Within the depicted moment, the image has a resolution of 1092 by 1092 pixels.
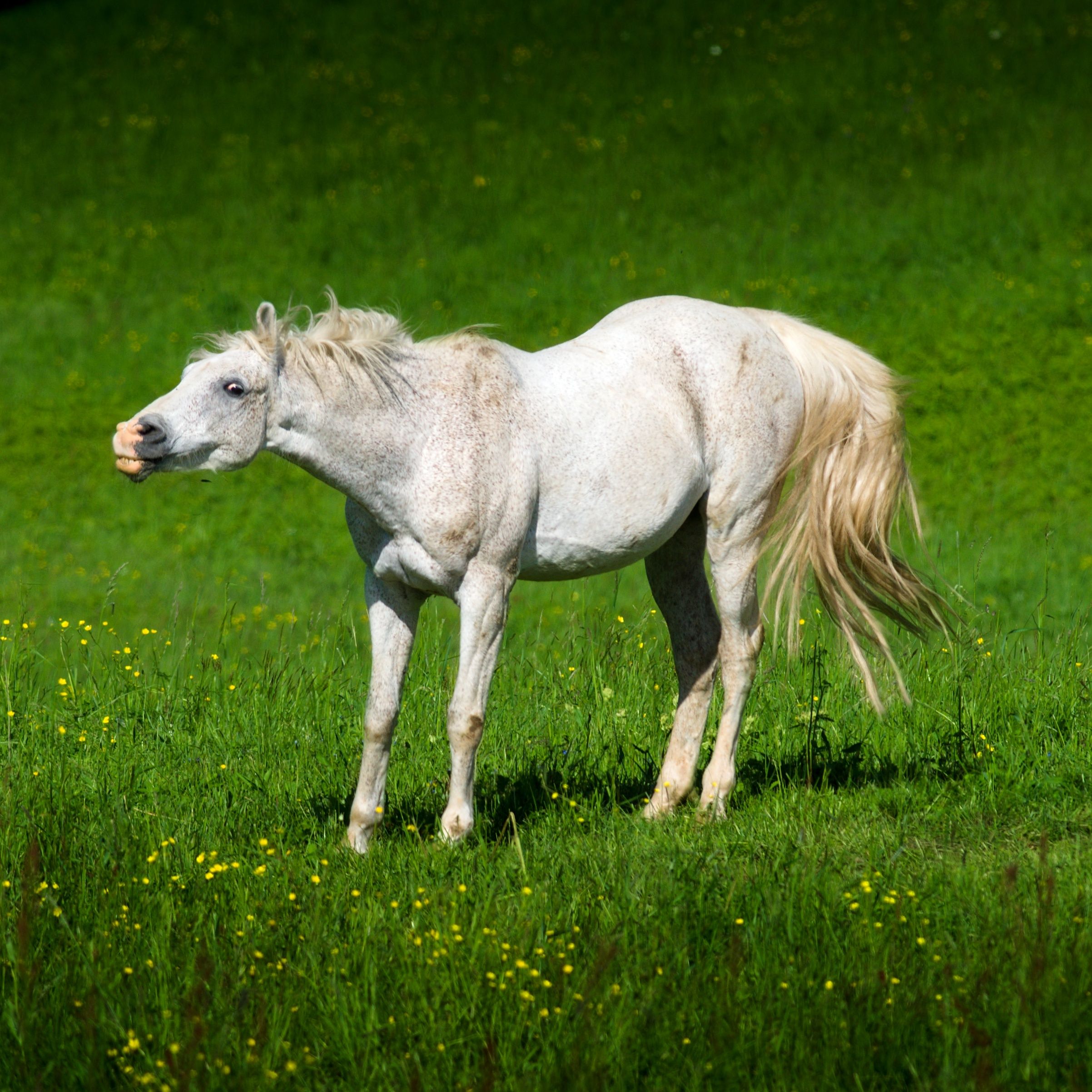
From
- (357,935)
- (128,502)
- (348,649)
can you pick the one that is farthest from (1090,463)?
(357,935)

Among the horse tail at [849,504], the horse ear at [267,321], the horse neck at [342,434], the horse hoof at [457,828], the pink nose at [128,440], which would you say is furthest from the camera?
the horse tail at [849,504]

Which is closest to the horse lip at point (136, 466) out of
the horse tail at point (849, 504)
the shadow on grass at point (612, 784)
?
the shadow on grass at point (612, 784)

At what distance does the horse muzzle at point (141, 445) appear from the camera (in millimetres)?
3996

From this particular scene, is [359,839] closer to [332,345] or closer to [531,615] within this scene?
[332,345]

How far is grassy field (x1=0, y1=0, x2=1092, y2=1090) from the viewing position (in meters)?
3.42

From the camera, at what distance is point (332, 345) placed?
172 inches

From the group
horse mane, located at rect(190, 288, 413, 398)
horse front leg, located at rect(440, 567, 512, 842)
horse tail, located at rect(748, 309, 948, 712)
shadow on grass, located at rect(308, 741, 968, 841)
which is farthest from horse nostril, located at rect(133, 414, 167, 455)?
horse tail, located at rect(748, 309, 948, 712)

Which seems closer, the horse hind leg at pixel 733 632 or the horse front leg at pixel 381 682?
the horse front leg at pixel 381 682

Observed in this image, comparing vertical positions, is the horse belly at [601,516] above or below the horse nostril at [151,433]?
below

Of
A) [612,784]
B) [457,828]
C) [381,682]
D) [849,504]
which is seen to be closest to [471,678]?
[381,682]

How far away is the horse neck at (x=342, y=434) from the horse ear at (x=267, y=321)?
0.14 meters

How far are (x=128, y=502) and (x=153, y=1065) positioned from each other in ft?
36.5

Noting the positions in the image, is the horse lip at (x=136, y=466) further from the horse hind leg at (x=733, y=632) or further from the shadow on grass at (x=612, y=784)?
the horse hind leg at (x=733, y=632)

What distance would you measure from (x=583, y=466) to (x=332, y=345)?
0.97 metres
